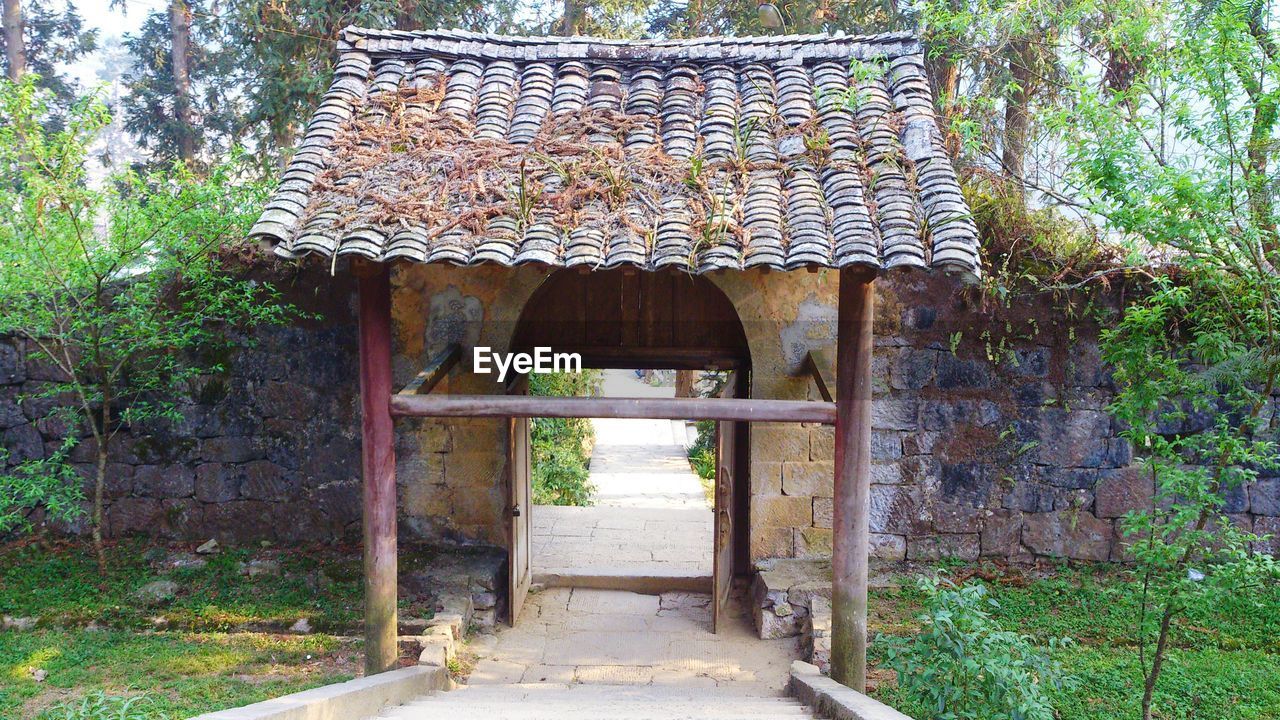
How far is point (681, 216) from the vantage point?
15.1ft

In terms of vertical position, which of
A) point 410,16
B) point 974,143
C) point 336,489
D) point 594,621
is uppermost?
point 410,16

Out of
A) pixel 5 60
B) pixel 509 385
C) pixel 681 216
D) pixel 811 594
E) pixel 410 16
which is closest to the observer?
pixel 681 216

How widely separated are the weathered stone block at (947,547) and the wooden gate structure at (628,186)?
7.66 ft

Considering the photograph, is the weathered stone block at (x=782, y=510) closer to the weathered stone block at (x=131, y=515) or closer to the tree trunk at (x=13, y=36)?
the weathered stone block at (x=131, y=515)

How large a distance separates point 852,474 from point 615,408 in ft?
4.60

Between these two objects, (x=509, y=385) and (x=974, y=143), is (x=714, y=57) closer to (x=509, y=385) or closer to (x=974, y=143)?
(x=974, y=143)

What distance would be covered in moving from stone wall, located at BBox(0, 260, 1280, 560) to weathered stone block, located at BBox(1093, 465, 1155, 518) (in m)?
0.01

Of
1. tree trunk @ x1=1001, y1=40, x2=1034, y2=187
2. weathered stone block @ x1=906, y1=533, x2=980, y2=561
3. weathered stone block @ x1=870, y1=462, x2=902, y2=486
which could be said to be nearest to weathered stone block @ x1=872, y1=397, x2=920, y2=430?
weathered stone block @ x1=870, y1=462, x2=902, y2=486

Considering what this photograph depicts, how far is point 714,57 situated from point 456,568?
4.30m

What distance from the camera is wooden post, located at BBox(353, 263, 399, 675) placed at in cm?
495

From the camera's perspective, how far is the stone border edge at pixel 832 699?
12.8 feet

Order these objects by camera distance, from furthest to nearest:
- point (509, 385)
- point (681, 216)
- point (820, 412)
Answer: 1. point (509, 385)
2. point (820, 412)
3. point (681, 216)

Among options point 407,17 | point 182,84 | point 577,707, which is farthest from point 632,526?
point 182,84

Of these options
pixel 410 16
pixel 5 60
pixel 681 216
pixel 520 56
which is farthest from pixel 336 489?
pixel 5 60
